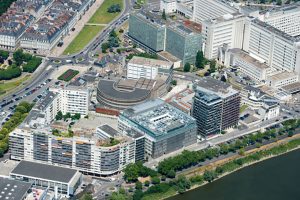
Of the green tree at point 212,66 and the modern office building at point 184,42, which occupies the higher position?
the modern office building at point 184,42

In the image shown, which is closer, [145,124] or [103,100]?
[145,124]

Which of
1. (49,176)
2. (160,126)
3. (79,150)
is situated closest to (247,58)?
(160,126)

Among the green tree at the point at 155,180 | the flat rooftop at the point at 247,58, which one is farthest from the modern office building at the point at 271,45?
the green tree at the point at 155,180

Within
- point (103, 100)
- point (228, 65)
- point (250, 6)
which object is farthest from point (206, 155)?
point (250, 6)

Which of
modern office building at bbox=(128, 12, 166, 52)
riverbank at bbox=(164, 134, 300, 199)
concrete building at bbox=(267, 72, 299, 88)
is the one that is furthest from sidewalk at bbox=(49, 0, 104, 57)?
riverbank at bbox=(164, 134, 300, 199)

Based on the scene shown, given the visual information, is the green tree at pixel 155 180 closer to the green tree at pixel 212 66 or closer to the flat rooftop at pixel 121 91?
the flat rooftop at pixel 121 91

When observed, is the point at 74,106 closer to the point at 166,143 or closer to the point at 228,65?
the point at 166,143
